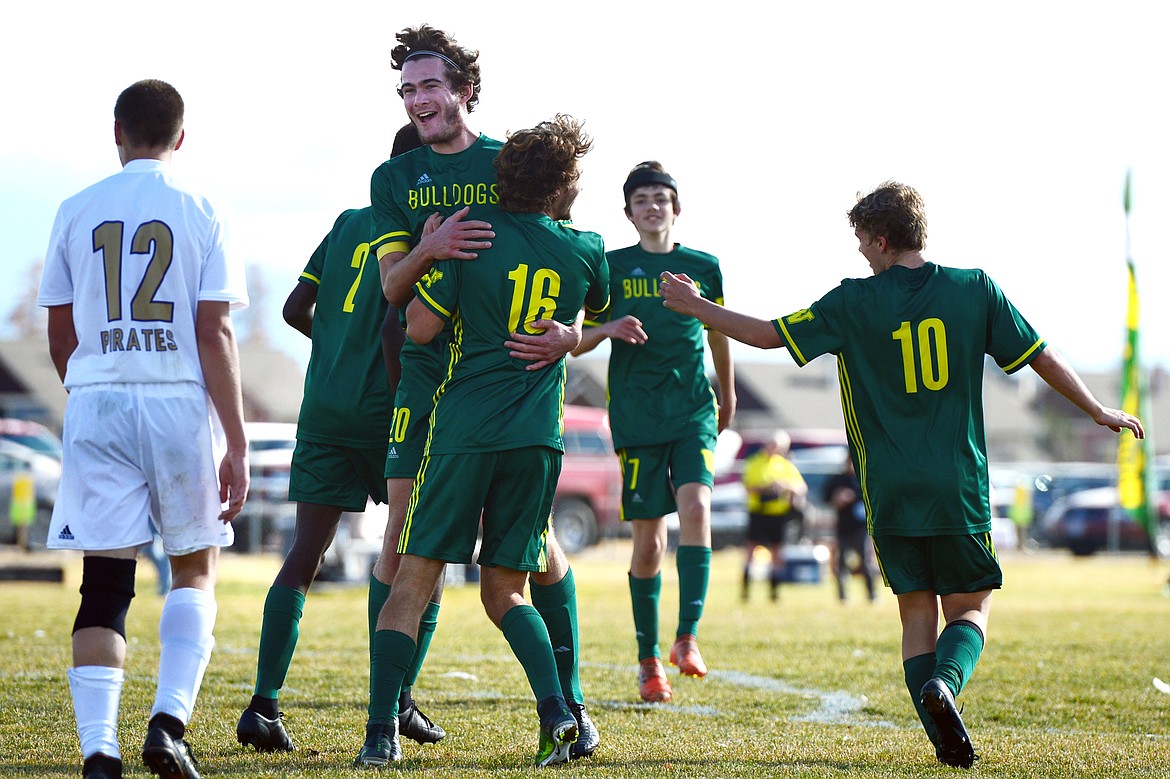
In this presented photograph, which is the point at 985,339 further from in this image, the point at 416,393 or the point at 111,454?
the point at 111,454

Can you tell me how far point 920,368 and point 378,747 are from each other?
7.47 ft

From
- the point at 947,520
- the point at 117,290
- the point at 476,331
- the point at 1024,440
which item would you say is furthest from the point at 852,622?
the point at 1024,440

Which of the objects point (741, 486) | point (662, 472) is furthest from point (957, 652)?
point (741, 486)

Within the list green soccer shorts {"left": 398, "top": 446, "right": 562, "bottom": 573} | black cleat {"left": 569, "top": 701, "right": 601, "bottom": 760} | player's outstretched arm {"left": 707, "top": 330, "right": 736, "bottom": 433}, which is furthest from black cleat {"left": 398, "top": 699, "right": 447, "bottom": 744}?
player's outstretched arm {"left": 707, "top": 330, "right": 736, "bottom": 433}

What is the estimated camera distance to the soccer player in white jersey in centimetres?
408

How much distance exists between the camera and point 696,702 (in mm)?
6402

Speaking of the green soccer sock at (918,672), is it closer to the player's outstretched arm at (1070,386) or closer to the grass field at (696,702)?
the grass field at (696,702)

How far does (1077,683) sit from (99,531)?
5.30 metres

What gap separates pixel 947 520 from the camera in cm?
480

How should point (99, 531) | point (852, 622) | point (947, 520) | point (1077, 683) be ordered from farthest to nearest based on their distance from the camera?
point (852, 622) → point (1077, 683) → point (947, 520) → point (99, 531)

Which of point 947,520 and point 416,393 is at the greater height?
point 416,393

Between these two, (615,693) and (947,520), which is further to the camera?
(615,693)

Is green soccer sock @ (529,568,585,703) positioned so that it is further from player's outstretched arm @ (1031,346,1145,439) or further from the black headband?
the black headband

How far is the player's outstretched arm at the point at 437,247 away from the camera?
14.5 ft
